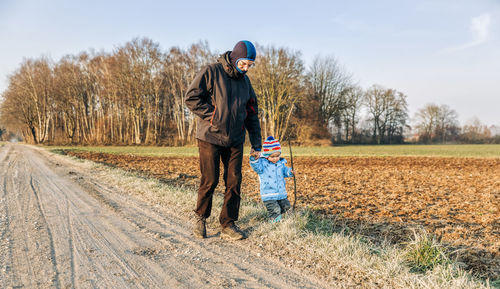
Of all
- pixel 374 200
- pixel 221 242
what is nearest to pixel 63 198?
pixel 221 242

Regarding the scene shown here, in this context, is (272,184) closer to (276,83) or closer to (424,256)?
(424,256)

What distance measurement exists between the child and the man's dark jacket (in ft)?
2.84

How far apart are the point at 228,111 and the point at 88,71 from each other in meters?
A: 47.7

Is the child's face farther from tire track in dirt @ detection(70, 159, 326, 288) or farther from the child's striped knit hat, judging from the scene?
tire track in dirt @ detection(70, 159, 326, 288)

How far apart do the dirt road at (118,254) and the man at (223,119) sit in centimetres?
41

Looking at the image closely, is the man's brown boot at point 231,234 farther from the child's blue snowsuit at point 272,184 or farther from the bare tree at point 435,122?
the bare tree at point 435,122

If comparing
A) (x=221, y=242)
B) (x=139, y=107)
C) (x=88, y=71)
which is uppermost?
(x=88, y=71)

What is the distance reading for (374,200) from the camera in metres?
7.29

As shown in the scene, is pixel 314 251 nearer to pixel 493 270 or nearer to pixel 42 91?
pixel 493 270

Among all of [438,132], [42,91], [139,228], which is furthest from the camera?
[438,132]

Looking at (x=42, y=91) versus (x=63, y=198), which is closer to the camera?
(x=63, y=198)

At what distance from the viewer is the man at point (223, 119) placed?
11.5 ft

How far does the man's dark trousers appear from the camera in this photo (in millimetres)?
3678

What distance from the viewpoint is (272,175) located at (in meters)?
4.46
